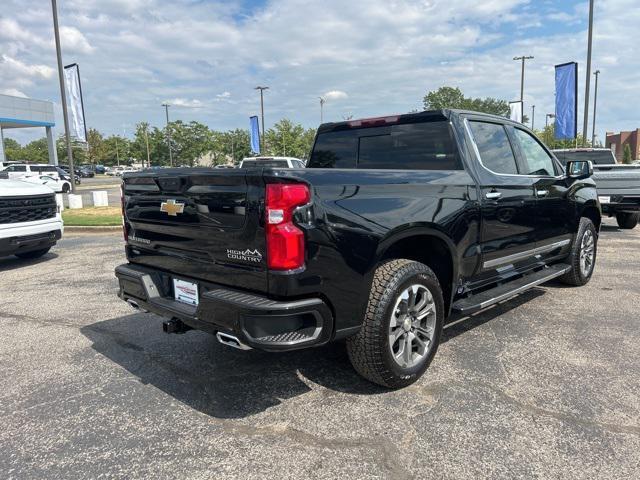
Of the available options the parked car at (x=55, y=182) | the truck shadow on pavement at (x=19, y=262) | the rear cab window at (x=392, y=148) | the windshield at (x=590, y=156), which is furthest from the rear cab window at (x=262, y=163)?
the parked car at (x=55, y=182)

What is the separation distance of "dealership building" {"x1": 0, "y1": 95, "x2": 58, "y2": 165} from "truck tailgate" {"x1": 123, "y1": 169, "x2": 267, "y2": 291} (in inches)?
1625

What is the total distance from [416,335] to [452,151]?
5.08ft

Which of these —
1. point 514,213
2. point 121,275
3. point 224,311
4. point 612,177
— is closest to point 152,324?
point 121,275

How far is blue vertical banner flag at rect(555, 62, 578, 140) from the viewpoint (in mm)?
20531

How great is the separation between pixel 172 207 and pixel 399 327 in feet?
5.65

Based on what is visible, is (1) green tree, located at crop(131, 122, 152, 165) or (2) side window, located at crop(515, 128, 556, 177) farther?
Answer: (1) green tree, located at crop(131, 122, 152, 165)

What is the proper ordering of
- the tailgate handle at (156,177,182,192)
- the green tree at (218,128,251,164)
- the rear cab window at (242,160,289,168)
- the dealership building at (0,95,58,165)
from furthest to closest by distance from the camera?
the green tree at (218,128,251,164) < the dealership building at (0,95,58,165) < the tailgate handle at (156,177,182,192) < the rear cab window at (242,160,289,168)

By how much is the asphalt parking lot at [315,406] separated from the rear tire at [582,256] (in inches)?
38.5

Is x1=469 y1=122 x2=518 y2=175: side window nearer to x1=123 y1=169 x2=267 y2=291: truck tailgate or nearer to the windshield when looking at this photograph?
x1=123 y1=169 x2=267 y2=291: truck tailgate

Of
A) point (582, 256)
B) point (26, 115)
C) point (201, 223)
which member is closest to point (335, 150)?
point (201, 223)

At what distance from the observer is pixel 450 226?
3.55 meters

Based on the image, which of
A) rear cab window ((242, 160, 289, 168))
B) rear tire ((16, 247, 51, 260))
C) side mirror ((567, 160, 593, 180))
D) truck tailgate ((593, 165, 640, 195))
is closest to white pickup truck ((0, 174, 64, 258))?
rear tire ((16, 247, 51, 260))

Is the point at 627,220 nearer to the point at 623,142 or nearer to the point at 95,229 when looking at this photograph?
the point at 95,229

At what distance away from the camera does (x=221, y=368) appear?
12.2 ft
